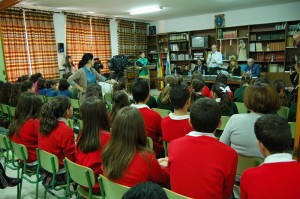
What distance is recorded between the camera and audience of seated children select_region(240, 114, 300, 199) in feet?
3.72

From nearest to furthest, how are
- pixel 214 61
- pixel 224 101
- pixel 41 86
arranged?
pixel 224 101 < pixel 41 86 < pixel 214 61

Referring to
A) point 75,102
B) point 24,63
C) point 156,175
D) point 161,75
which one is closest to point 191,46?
point 161,75

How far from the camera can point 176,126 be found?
7.38 ft

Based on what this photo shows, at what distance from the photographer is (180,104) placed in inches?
90.7

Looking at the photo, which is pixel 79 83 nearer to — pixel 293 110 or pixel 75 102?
pixel 75 102

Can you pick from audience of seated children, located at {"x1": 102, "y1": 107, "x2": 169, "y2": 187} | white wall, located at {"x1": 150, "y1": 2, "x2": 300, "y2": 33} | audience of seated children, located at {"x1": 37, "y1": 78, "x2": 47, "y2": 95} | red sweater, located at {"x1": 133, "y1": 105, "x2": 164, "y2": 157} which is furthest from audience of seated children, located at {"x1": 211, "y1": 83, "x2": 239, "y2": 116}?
white wall, located at {"x1": 150, "y1": 2, "x2": 300, "y2": 33}

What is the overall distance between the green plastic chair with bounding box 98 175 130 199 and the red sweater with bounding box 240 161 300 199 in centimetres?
64

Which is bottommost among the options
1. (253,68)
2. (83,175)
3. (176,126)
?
(83,175)

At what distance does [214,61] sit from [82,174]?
7.22 m

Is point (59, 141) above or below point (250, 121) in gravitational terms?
below

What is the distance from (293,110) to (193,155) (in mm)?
2377

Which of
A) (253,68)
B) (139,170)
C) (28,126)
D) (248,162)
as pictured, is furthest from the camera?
(253,68)

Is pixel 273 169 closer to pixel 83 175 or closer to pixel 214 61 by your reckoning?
pixel 83 175

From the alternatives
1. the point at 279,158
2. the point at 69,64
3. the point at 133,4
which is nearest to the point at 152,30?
the point at 133,4
